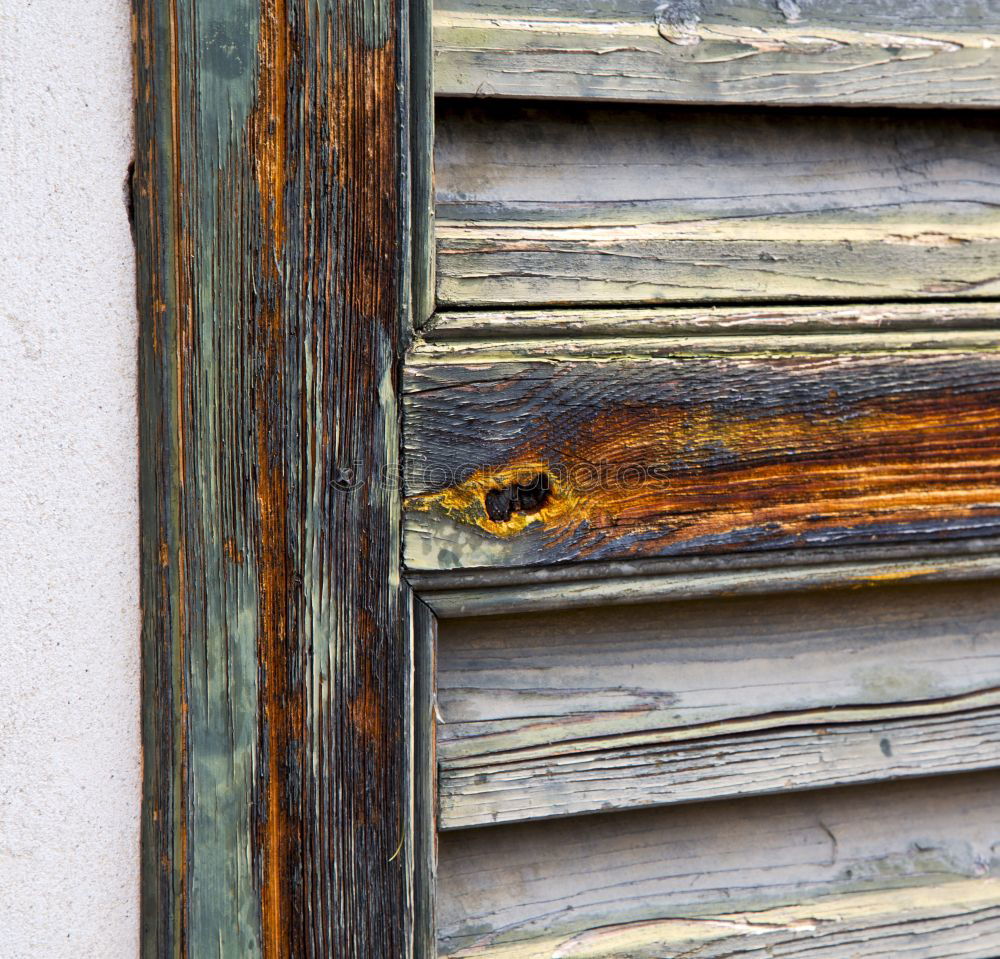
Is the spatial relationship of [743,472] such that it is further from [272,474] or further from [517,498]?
[272,474]

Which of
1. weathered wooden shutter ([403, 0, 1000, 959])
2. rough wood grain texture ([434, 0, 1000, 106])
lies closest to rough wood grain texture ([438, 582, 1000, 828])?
weathered wooden shutter ([403, 0, 1000, 959])

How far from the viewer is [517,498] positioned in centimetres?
60

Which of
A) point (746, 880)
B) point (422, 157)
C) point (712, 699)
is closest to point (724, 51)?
point (422, 157)

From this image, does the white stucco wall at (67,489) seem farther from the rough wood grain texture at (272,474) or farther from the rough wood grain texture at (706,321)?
the rough wood grain texture at (706,321)

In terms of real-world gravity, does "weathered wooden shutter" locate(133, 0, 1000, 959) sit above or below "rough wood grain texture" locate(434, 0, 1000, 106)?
below

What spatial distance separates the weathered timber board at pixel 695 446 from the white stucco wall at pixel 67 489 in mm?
206

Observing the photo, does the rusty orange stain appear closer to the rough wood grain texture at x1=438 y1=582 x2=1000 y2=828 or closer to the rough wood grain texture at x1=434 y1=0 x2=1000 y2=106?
the rough wood grain texture at x1=438 y1=582 x2=1000 y2=828

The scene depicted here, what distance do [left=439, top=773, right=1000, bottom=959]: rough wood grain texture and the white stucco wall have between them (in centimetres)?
25

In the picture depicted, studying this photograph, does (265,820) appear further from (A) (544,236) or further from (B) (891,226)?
(B) (891,226)

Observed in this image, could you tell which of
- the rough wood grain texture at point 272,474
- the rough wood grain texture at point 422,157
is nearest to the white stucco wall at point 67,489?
the rough wood grain texture at point 272,474

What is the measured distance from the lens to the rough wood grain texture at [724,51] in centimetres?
60

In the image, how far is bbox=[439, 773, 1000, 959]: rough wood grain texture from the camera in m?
0.66

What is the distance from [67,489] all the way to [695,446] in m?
0.42

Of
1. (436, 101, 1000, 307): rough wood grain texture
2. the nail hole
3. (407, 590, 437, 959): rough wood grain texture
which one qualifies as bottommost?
(407, 590, 437, 959): rough wood grain texture
